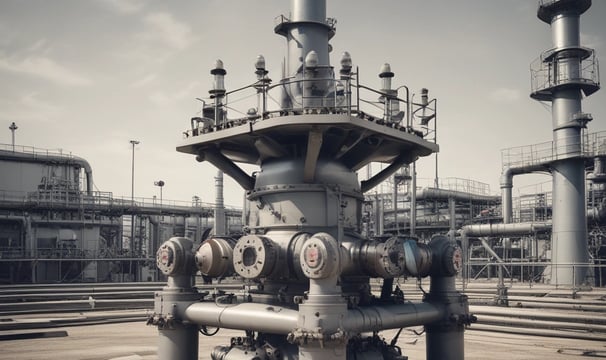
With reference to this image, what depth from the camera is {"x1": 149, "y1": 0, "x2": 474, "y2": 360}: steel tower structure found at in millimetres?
11633

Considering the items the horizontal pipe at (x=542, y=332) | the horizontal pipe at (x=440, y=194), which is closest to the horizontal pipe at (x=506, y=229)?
the horizontal pipe at (x=440, y=194)

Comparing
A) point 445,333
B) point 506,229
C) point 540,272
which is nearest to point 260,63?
point 445,333

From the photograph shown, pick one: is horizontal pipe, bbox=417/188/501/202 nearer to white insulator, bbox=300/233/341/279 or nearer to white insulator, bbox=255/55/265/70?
white insulator, bbox=255/55/265/70

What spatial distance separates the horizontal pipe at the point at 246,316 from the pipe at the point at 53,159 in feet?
151

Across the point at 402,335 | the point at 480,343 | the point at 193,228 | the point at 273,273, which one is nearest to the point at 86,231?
the point at 193,228

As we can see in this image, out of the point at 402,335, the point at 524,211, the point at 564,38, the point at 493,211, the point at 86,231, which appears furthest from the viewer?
the point at 493,211

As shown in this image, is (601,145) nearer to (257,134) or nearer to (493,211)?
(493,211)

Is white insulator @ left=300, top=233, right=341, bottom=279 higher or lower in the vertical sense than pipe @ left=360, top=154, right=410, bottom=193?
lower

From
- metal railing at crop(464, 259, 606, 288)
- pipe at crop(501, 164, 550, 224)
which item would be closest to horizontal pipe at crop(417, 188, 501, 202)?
metal railing at crop(464, 259, 606, 288)

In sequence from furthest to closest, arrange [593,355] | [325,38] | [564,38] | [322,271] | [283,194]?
[564,38] → [593,355] → [325,38] → [283,194] → [322,271]

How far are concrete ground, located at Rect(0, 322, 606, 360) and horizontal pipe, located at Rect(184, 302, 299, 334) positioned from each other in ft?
16.6

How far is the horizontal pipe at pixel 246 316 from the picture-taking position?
11.0 meters

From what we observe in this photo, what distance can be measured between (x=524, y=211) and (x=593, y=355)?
139ft

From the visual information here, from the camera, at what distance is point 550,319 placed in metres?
22.9
